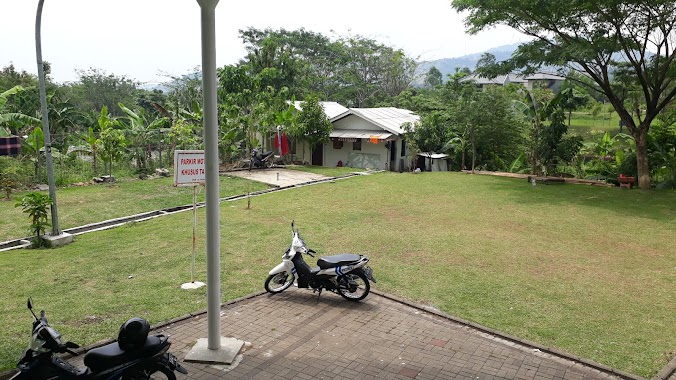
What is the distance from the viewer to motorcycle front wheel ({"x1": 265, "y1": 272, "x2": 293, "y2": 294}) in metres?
6.91

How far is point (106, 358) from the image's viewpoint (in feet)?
13.1

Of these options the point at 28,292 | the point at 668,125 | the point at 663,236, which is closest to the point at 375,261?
the point at 28,292

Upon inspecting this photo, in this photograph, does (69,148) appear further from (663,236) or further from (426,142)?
(663,236)

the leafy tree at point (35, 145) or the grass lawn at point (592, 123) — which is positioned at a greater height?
the grass lawn at point (592, 123)

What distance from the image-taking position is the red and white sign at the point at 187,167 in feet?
21.2

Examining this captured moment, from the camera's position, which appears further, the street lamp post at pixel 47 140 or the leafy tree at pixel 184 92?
the leafy tree at pixel 184 92

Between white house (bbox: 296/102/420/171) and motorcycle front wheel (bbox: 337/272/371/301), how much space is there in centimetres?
1662

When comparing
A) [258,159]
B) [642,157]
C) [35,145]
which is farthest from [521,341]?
[258,159]

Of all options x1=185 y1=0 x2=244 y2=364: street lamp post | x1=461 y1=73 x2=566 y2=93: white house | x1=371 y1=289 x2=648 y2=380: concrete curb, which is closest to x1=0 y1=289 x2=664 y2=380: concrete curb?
x1=371 y1=289 x2=648 y2=380: concrete curb

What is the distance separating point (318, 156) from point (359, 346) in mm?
20973

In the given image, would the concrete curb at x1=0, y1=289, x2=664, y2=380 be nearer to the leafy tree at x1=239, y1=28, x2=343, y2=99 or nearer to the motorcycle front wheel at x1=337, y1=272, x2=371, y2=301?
the motorcycle front wheel at x1=337, y1=272, x2=371, y2=301

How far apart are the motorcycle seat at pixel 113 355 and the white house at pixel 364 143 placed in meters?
19.3

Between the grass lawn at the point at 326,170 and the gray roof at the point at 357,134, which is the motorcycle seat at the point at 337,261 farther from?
the gray roof at the point at 357,134

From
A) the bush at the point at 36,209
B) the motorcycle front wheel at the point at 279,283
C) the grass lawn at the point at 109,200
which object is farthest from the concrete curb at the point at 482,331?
the grass lawn at the point at 109,200
